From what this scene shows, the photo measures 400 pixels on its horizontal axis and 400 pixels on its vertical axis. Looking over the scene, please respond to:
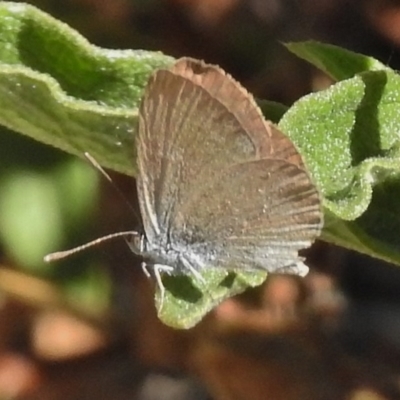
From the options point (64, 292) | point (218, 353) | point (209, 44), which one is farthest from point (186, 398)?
point (209, 44)

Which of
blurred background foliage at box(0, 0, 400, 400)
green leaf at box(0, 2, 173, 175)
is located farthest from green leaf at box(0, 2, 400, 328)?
blurred background foliage at box(0, 0, 400, 400)

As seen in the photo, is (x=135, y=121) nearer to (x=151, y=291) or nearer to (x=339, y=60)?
(x=339, y=60)

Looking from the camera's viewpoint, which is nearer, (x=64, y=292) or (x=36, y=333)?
(x=64, y=292)

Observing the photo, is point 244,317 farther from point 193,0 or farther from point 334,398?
point 193,0

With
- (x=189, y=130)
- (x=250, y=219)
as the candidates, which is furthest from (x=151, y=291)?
(x=189, y=130)

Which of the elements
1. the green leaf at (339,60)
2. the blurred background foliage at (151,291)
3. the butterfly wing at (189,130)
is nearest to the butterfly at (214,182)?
the butterfly wing at (189,130)

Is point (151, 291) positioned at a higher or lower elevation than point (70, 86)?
lower
